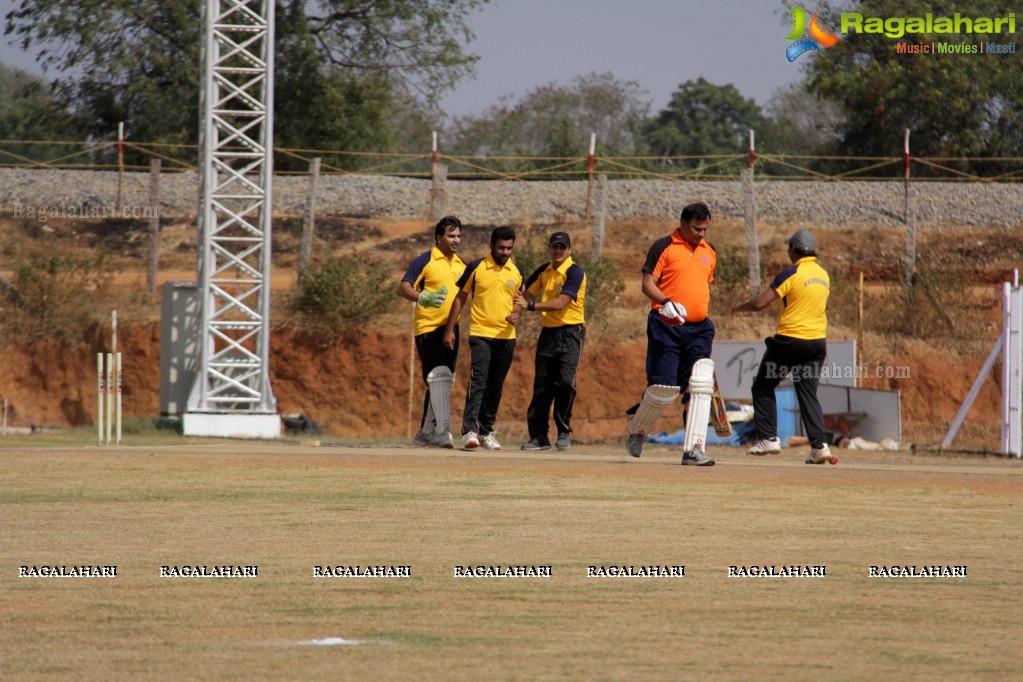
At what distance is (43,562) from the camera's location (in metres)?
5.96

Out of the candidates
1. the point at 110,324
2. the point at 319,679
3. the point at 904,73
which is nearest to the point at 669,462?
the point at 319,679

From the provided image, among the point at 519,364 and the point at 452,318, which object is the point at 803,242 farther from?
the point at 519,364

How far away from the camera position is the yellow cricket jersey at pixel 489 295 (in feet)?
42.5

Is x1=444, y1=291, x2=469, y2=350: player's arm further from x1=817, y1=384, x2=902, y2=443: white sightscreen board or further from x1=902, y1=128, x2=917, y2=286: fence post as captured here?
x1=902, y1=128, x2=917, y2=286: fence post

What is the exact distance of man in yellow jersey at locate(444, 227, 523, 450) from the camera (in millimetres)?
12906

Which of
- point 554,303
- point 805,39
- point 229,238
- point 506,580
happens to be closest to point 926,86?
point 805,39

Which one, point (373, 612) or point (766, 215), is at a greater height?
point (766, 215)

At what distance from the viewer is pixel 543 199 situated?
34469 millimetres

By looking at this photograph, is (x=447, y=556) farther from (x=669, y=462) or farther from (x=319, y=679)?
(x=669, y=462)

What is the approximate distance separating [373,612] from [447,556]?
46.8 inches

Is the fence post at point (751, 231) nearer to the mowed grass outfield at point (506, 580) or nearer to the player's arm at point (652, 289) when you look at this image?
the player's arm at point (652, 289)

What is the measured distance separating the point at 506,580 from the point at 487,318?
297 inches

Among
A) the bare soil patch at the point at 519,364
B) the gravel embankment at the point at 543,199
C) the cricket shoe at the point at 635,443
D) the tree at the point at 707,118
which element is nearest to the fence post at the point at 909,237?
the bare soil patch at the point at 519,364

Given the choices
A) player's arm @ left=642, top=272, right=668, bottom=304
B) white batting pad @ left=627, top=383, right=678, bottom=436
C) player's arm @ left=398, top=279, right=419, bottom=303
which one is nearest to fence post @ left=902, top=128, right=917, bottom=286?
player's arm @ left=398, top=279, right=419, bottom=303
